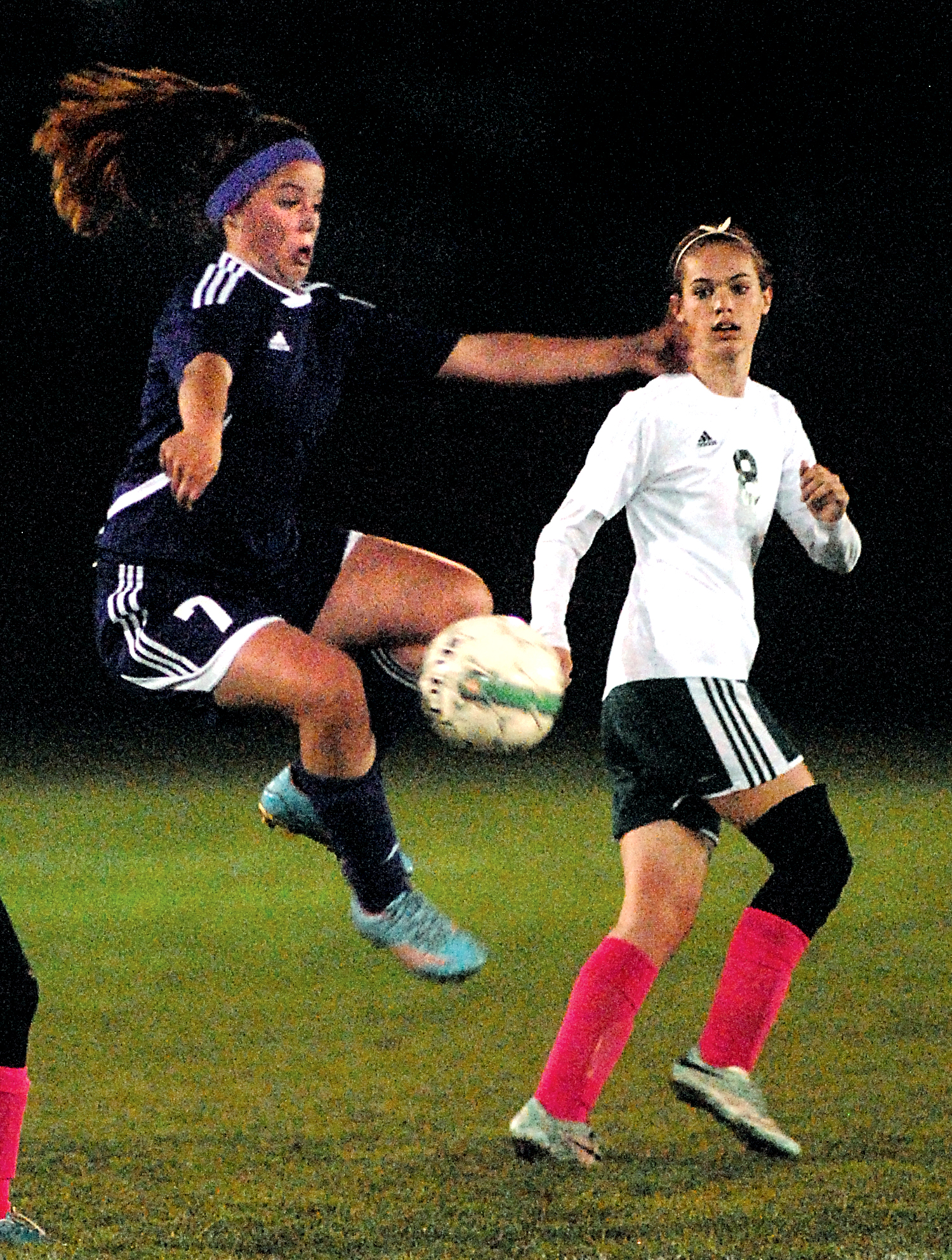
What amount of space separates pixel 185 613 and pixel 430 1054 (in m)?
1.53

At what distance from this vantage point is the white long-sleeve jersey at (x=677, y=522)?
362 centimetres

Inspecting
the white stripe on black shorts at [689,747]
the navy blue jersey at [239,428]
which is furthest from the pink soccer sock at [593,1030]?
the navy blue jersey at [239,428]

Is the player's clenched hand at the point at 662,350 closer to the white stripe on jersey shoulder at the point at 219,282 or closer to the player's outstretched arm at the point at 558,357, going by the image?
the player's outstretched arm at the point at 558,357

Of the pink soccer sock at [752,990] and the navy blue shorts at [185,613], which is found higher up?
the navy blue shorts at [185,613]

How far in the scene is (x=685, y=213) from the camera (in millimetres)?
11102

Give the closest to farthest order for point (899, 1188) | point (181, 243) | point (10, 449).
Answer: point (899, 1188)
point (181, 243)
point (10, 449)

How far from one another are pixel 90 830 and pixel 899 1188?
504 centimetres

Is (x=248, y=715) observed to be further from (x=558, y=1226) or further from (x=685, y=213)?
(x=685, y=213)

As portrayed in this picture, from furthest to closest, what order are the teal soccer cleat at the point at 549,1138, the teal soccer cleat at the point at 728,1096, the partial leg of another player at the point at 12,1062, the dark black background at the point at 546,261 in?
1. the dark black background at the point at 546,261
2. the teal soccer cleat at the point at 728,1096
3. the teal soccer cleat at the point at 549,1138
4. the partial leg of another player at the point at 12,1062

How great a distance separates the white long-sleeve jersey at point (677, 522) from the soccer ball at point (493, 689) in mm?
188

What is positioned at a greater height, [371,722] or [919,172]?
[919,172]

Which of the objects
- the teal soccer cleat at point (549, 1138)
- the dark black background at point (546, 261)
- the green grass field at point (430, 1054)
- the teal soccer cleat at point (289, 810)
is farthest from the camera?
the dark black background at point (546, 261)

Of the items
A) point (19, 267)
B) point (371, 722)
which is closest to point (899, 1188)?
point (371, 722)

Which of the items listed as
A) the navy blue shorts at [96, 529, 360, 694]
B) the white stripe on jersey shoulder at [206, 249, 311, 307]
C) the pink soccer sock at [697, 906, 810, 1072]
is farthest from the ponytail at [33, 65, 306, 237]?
the pink soccer sock at [697, 906, 810, 1072]
